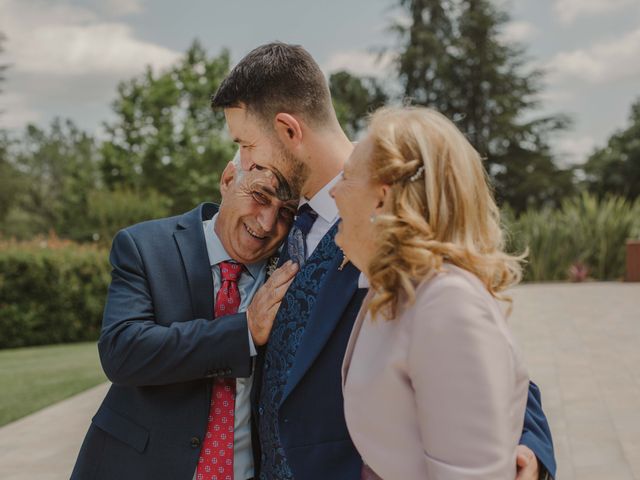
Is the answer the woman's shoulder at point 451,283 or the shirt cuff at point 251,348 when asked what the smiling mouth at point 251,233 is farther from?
the woman's shoulder at point 451,283

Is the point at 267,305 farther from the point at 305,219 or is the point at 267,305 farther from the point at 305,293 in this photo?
the point at 305,219

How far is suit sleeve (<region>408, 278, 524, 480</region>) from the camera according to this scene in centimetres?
118

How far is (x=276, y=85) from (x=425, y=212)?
0.88 metres

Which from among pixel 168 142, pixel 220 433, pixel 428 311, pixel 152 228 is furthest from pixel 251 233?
pixel 168 142

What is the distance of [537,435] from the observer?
1.59 metres

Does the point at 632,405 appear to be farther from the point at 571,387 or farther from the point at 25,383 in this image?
the point at 25,383

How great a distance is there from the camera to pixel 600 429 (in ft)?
20.7

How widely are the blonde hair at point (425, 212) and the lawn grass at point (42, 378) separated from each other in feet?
24.0

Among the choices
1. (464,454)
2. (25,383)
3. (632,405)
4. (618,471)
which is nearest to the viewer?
(464,454)

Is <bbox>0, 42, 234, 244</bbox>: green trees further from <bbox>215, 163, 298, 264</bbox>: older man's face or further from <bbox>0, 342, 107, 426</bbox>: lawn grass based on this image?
<bbox>215, 163, 298, 264</bbox>: older man's face

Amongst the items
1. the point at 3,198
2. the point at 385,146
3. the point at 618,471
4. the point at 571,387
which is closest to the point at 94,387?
the point at 571,387

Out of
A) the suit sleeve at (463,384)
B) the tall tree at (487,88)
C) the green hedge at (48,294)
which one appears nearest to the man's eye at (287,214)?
the suit sleeve at (463,384)

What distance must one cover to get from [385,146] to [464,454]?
542 millimetres

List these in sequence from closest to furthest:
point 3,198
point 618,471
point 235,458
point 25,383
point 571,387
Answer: point 235,458
point 618,471
point 571,387
point 25,383
point 3,198
